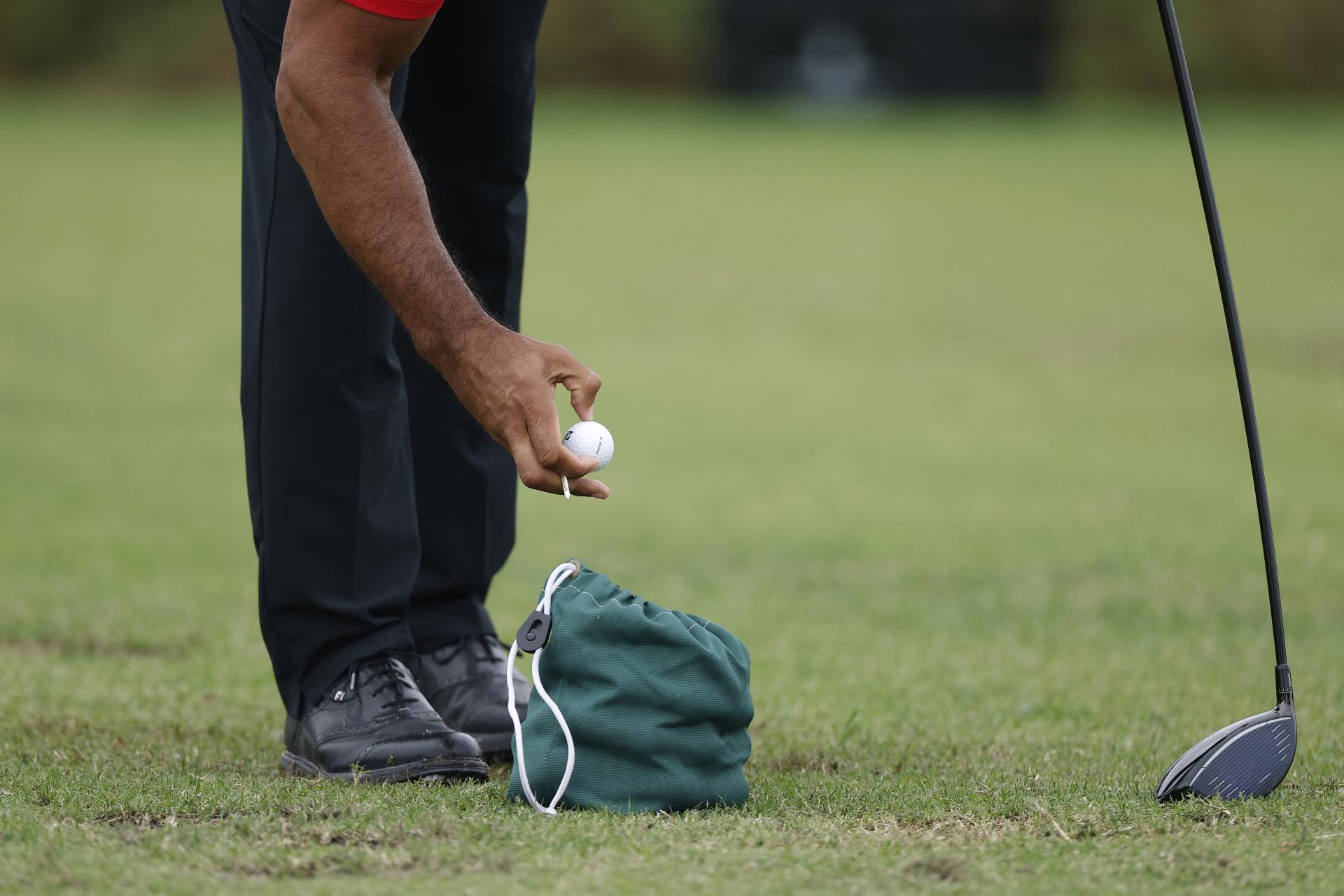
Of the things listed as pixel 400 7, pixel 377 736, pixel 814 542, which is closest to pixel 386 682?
pixel 377 736

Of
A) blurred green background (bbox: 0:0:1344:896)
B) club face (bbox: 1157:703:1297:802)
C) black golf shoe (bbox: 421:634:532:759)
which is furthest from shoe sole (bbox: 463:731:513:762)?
club face (bbox: 1157:703:1297:802)

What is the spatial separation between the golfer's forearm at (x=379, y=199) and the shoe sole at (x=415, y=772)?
557 millimetres

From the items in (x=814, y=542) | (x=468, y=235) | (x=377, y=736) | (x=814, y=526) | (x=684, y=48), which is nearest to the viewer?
(x=377, y=736)

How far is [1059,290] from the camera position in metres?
10.4

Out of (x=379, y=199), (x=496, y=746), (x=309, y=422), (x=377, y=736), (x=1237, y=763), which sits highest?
(x=379, y=199)

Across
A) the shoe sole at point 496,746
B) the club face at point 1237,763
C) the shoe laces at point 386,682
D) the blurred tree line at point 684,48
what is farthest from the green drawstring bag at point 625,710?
the blurred tree line at point 684,48

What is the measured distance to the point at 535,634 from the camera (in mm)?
1946

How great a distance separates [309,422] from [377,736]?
434 millimetres

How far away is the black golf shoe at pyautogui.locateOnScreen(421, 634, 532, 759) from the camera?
2395 millimetres

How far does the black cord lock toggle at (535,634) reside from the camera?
1.94m

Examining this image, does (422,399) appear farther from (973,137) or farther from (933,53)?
(933,53)

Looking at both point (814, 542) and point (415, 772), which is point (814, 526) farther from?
point (415, 772)

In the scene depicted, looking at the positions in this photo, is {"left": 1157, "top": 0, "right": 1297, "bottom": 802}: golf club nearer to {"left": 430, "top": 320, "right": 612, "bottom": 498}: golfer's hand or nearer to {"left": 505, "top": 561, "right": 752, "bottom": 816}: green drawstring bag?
{"left": 505, "top": 561, "right": 752, "bottom": 816}: green drawstring bag

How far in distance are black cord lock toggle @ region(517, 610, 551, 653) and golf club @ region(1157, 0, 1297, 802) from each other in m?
0.77
